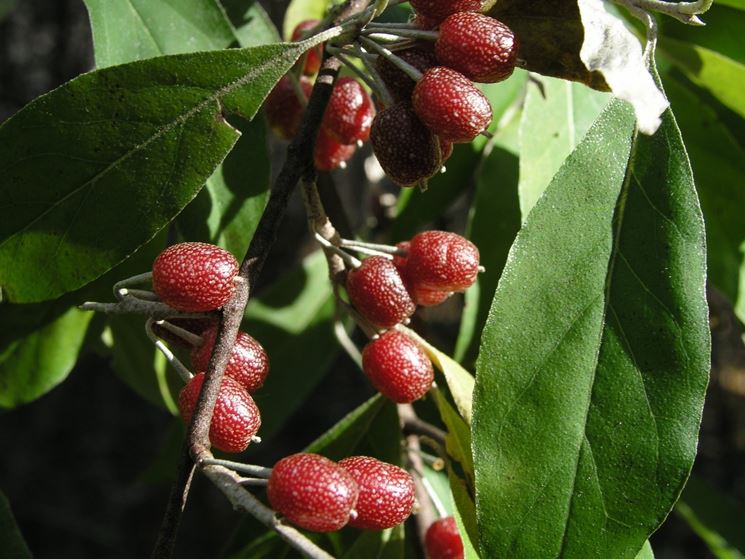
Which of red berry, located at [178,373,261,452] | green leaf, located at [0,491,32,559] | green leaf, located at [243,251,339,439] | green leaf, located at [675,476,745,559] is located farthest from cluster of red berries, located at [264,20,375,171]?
green leaf, located at [675,476,745,559]

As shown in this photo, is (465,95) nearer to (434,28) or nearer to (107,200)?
(434,28)

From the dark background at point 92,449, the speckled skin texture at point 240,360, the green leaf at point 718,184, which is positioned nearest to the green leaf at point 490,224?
the green leaf at point 718,184

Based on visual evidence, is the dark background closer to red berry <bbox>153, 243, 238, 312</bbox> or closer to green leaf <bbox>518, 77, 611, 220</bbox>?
green leaf <bbox>518, 77, 611, 220</bbox>

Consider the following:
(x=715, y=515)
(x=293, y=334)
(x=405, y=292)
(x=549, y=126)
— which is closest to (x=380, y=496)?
(x=405, y=292)

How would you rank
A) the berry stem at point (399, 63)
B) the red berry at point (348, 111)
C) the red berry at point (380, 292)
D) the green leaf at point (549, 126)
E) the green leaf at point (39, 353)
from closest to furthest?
the berry stem at point (399, 63) → the red berry at point (380, 292) → the red berry at point (348, 111) → the green leaf at point (549, 126) → the green leaf at point (39, 353)

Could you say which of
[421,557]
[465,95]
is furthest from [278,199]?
[421,557]

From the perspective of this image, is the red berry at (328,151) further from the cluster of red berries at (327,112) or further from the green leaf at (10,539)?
the green leaf at (10,539)

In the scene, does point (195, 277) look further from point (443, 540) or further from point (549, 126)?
point (549, 126)
